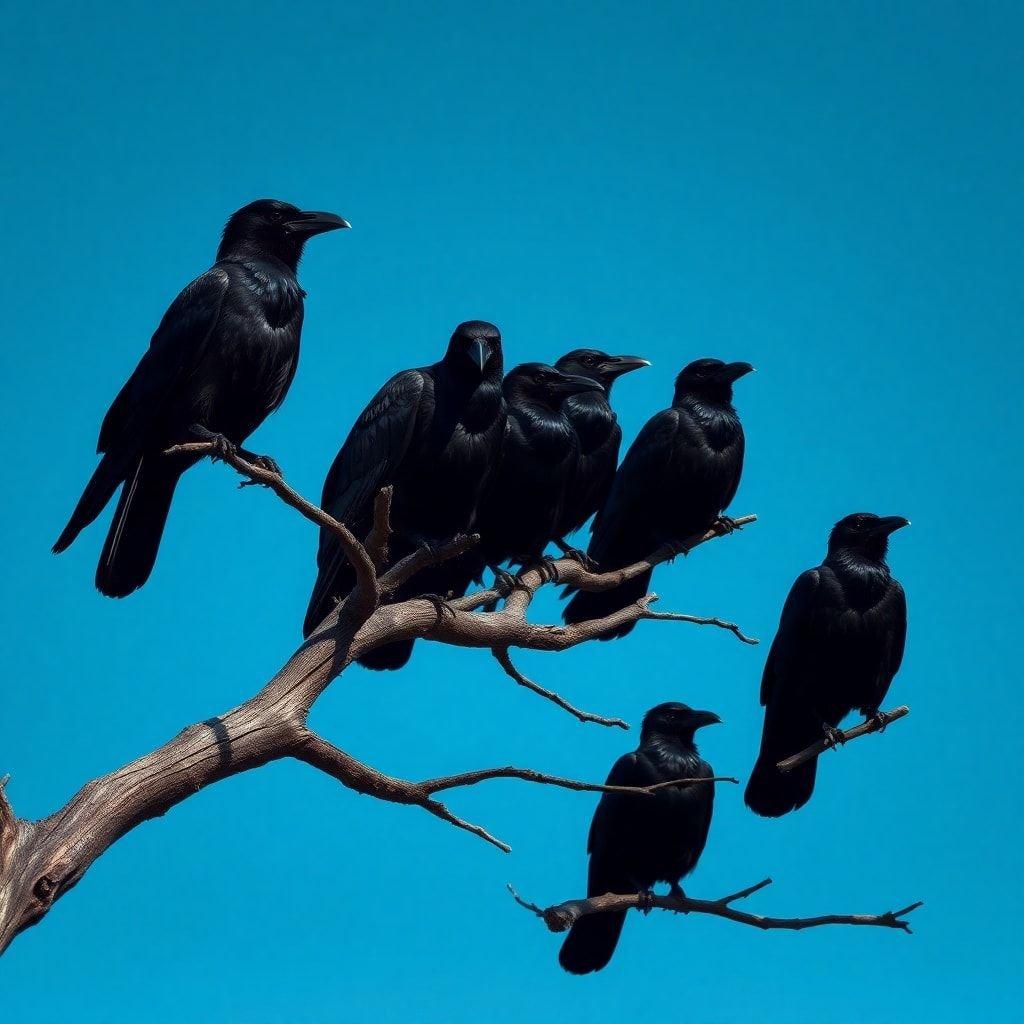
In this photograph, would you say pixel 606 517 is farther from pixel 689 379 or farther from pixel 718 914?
pixel 718 914

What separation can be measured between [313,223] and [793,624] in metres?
3.43

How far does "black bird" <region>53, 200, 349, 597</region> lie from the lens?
5953 mm

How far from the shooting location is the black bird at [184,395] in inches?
234

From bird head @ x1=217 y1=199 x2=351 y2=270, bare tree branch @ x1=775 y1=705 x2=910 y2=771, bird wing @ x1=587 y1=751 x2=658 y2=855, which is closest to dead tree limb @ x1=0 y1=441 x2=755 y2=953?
bird head @ x1=217 y1=199 x2=351 y2=270

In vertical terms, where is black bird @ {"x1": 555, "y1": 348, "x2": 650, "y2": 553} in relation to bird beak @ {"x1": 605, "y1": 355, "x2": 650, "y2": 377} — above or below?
below

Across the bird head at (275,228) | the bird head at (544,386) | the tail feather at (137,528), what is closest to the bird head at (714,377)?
the bird head at (544,386)

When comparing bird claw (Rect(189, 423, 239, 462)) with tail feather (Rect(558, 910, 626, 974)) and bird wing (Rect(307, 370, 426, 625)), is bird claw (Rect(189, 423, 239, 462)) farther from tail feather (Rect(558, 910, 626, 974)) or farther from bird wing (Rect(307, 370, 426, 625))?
tail feather (Rect(558, 910, 626, 974))

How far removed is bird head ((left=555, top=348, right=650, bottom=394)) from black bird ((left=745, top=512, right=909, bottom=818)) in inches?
59.6

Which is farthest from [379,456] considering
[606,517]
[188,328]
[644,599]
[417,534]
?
[606,517]

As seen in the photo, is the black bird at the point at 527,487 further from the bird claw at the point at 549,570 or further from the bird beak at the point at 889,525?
the bird beak at the point at 889,525

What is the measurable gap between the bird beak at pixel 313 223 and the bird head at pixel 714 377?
7.54ft

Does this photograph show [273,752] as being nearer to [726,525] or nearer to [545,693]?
[545,693]

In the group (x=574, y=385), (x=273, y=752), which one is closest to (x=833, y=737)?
(x=574, y=385)

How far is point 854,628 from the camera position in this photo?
774cm
